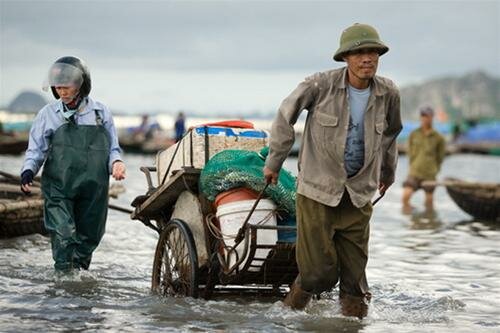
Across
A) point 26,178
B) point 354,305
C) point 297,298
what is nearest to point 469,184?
point 26,178

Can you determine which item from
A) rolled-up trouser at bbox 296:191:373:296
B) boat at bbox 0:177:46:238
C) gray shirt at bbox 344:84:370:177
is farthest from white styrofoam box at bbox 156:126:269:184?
boat at bbox 0:177:46:238

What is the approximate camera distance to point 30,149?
8.98 meters

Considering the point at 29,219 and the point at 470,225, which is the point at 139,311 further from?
the point at 470,225

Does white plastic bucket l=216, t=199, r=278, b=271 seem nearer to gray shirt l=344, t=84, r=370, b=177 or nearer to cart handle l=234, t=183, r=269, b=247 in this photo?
cart handle l=234, t=183, r=269, b=247

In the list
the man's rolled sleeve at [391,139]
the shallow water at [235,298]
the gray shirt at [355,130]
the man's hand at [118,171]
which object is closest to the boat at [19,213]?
the shallow water at [235,298]

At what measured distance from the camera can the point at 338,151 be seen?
688 cm

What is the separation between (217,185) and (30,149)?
203 cm

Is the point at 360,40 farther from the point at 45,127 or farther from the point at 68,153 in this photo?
the point at 45,127

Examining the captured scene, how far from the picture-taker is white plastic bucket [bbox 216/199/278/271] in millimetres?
7582

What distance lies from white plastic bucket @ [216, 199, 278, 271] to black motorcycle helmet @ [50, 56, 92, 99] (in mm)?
2024

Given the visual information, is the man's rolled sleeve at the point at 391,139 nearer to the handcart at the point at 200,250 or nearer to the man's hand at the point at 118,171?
the handcart at the point at 200,250

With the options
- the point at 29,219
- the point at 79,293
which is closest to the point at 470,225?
the point at 29,219

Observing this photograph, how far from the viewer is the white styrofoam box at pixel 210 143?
26.6 feet

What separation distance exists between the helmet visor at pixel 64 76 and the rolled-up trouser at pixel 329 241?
8.93 ft
